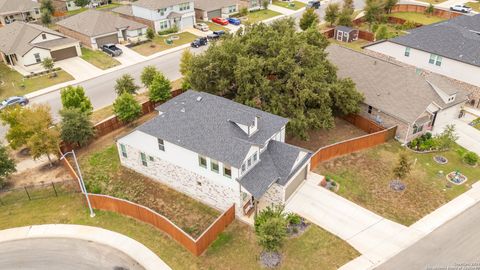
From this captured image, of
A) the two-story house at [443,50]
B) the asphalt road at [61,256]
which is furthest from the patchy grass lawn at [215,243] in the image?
the two-story house at [443,50]

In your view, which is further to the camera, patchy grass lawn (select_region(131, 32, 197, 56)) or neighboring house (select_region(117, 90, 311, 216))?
patchy grass lawn (select_region(131, 32, 197, 56))

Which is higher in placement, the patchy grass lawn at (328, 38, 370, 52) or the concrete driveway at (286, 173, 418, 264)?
the patchy grass lawn at (328, 38, 370, 52)

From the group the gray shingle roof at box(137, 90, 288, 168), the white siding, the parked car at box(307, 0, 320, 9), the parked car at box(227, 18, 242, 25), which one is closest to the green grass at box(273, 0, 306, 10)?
the parked car at box(307, 0, 320, 9)

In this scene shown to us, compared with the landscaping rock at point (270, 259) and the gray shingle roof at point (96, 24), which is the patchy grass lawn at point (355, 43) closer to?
the gray shingle roof at point (96, 24)

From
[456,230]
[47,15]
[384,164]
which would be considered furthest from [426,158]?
[47,15]

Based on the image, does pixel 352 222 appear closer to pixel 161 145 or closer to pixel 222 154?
pixel 222 154

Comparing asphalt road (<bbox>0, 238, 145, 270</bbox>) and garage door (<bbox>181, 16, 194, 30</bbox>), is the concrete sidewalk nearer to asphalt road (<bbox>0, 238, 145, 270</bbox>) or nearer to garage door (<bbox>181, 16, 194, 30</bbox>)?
asphalt road (<bbox>0, 238, 145, 270</bbox>)

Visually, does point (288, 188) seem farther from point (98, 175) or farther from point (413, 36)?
point (413, 36)
